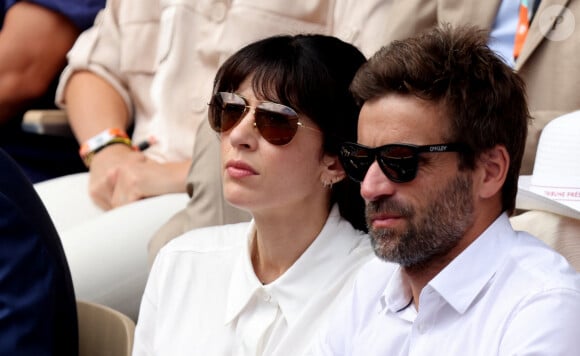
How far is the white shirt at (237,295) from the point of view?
1766 millimetres

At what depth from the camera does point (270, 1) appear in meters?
2.70

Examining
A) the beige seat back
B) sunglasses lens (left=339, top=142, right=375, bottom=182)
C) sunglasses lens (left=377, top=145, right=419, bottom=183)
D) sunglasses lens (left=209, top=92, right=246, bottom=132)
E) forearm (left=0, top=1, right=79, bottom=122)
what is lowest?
forearm (left=0, top=1, right=79, bottom=122)

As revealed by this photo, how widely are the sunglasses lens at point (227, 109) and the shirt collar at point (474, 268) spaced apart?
2.00ft

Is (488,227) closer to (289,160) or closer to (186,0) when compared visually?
(289,160)

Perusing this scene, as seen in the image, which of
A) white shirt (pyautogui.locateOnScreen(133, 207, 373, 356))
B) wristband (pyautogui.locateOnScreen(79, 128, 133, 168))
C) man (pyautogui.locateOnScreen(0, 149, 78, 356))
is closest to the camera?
man (pyautogui.locateOnScreen(0, 149, 78, 356))

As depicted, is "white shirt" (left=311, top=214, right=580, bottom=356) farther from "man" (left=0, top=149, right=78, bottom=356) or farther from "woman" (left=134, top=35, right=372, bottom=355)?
"man" (left=0, top=149, right=78, bottom=356)

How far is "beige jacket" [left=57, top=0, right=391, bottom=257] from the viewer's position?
2361 mm

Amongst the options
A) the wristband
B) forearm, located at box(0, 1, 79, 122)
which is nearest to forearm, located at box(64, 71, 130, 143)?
the wristband

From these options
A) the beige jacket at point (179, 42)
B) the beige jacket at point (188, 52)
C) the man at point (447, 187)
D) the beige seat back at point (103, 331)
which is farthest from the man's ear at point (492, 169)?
the beige jacket at point (179, 42)

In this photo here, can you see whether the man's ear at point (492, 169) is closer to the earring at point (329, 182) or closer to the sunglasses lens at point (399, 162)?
the sunglasses lens at point (399, 162)

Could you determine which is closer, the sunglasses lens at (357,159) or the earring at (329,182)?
the sunglasses lens at (357,159)

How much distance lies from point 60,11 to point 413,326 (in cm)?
228

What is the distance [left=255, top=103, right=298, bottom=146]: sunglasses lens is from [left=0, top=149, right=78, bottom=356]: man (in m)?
0.43

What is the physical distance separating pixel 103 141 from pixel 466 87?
1.87 m
